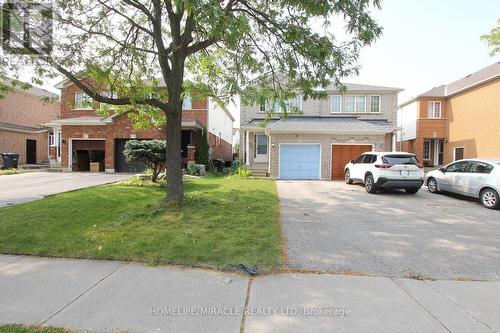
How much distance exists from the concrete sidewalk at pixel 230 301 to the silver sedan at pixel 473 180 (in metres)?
7.18

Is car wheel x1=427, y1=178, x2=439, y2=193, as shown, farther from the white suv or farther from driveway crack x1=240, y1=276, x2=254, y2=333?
driveway crack x1=240, y1=276, x2=254, y2=333

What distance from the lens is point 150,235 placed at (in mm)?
5809

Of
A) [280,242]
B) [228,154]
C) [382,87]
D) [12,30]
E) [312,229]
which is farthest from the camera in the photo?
[228,154]

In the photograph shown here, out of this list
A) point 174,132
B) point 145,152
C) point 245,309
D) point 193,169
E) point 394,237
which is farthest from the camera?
point 193,169

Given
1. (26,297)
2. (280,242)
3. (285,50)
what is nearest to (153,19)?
(285,50)

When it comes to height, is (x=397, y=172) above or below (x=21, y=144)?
below

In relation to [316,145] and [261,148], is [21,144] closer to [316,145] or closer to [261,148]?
[261,148]

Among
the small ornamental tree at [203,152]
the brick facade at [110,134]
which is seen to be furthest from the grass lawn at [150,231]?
the brick facade at [110,134]

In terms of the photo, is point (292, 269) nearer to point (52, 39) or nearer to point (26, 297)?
point (26, 297)

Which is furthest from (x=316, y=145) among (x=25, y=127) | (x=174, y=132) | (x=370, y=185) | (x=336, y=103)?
(x=25, y=127)

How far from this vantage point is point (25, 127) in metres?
27.2

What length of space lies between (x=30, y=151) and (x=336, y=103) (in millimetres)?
26782

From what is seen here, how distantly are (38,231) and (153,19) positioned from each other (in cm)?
584

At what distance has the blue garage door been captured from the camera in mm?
19266
